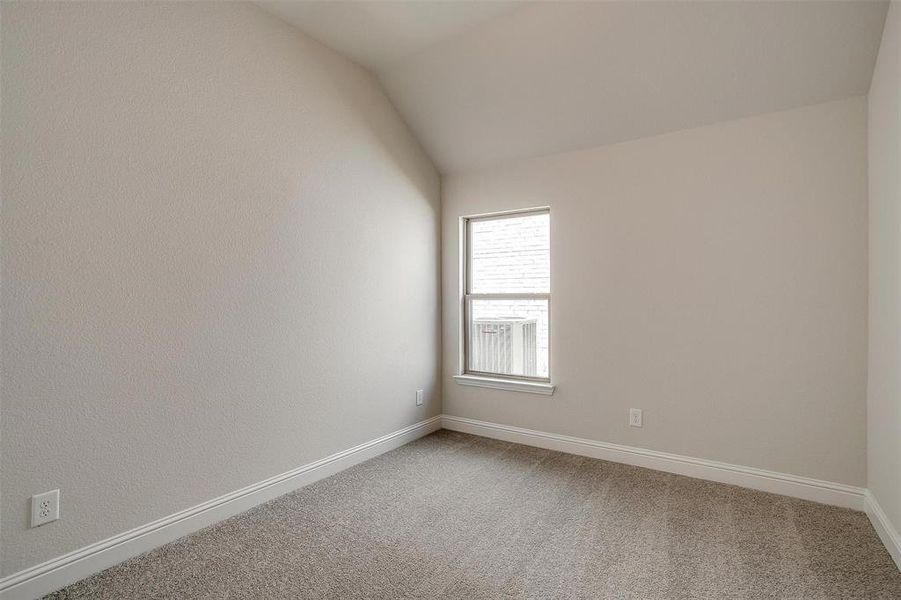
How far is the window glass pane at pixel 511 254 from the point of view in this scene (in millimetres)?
3535

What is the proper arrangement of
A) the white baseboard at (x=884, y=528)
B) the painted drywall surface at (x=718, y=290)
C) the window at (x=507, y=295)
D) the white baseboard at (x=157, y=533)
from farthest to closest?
the window at (x=507, y=295) → the painted drywall surface at (x=718, y=290) → the white baseboard at (x=884, y=528) → the white baseboard at (x=157, y=533)

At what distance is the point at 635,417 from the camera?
3.06 m

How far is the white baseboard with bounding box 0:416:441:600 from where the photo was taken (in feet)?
5.57

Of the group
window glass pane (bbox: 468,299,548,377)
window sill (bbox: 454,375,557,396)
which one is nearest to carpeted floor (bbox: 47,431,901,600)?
window sill (bbox: 454,375,557,396)

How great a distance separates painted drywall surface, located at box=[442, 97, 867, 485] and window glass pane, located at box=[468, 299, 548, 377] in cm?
17

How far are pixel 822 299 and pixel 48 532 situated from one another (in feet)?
12.4

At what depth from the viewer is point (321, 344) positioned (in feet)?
9.41

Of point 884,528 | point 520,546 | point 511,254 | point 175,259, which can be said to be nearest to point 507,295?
point 511,254

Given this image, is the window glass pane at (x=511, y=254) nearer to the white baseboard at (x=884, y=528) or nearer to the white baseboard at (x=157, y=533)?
the white baseboard at (x=157, y=533)

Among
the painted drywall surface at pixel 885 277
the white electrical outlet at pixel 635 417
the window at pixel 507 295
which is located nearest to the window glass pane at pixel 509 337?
the window at pixel 507 295

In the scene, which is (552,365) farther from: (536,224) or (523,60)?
(523,60)

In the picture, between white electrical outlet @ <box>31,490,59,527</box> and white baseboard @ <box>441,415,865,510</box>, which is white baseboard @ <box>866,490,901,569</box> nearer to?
white baseboard @ <box>441,415,865,510</box>

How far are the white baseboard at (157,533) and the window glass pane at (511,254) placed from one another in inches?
65.2

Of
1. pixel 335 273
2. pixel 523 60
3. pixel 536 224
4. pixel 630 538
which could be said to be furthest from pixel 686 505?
pixel 523 60
